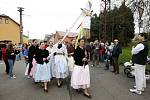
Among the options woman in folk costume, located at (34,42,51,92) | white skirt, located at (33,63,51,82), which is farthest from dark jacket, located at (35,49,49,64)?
white skirt, located at (33,63,51,82)

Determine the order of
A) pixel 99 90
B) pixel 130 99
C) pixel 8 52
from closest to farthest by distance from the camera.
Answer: pixel 130 99 → pixel 99 90 → pixel 8 52

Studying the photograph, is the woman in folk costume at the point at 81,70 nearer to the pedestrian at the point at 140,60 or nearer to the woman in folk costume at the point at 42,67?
the woman in folk costume at the point at 42,67

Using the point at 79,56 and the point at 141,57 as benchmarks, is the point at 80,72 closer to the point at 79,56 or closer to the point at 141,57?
the point at 79,56

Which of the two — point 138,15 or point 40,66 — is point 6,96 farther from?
point 138,15

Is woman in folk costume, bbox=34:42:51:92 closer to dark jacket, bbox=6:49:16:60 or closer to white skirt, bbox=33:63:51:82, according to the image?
white skirt, bbox=33:63:51:82

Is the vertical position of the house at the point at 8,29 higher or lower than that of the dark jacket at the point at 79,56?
higher

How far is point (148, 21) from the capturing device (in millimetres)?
18438

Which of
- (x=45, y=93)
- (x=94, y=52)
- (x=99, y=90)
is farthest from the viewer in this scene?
A: (x=94, y=52)

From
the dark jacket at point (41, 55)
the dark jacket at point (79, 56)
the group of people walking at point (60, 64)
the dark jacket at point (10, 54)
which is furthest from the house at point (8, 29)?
the dark jacket at point (79, 56)

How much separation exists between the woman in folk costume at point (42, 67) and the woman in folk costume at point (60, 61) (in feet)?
1.66

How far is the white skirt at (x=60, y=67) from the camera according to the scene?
11242 mm

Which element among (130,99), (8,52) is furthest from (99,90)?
(8,52)

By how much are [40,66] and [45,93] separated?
3.63ft

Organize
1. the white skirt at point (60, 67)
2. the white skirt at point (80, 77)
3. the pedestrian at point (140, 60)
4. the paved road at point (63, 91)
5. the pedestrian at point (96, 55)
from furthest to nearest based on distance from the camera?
the pedestrian at point (96, 55) < the white skirt at point (60, 67) < the pedestrian at point (140, 60) < the white skirt at point (80, 77) < the paved road at point (63, 91)
